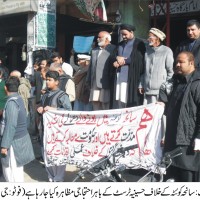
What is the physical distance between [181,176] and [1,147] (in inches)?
89.6

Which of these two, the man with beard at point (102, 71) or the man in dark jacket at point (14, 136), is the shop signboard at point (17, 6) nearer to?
the man with beard at point (102, 71)

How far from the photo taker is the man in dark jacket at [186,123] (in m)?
4.29

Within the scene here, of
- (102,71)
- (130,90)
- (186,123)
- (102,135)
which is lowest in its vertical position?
(102,135)

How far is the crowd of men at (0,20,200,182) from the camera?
4.31 meters

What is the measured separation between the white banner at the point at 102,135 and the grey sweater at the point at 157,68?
859 millimetres

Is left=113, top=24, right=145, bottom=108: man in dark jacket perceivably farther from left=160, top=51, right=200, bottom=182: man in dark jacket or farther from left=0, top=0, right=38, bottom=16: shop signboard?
→ left=0, top=0, right=38, bottom=16: shop signboard

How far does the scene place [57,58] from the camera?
25.4 ft

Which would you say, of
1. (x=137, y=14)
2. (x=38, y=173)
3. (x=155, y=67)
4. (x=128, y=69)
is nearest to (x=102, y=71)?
(x=128, y=69)

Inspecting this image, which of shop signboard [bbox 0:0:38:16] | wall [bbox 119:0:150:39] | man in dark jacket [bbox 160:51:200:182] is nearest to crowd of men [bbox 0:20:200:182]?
man in dark jacket [bbox 160:51:200:182]

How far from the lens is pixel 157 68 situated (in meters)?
6.13

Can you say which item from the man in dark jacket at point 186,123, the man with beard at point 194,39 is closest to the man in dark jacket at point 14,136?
the man in dark jacket at point 186,123

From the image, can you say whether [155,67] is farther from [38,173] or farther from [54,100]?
[38,173]

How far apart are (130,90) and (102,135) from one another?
3.61 feet

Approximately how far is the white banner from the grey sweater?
33.8 inches
